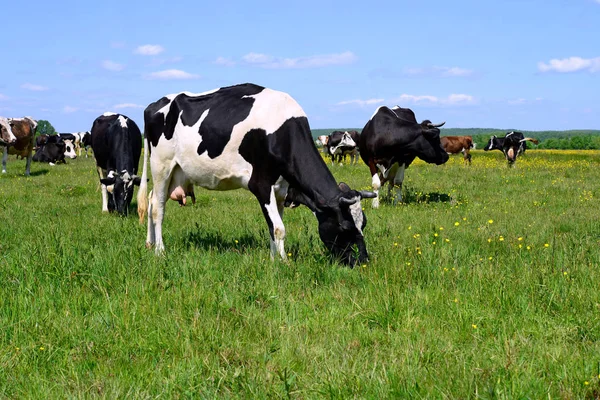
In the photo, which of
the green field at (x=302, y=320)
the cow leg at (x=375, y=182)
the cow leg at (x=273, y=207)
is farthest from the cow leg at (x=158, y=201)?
the cow leg at (x=375, y=182)

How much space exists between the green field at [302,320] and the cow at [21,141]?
17.1 m

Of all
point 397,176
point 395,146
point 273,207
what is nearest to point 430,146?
point 395,146

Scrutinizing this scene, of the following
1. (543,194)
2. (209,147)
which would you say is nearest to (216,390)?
(209,147)

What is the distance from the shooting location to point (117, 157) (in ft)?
42.1

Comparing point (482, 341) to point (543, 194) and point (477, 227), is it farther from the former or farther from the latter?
point (543, 194)

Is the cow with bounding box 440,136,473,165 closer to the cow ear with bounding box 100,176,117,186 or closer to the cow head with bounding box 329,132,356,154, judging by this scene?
the cow head with bounding box 329,132,356,154

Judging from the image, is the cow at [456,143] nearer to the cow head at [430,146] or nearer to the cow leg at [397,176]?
the cow head at [430,146]

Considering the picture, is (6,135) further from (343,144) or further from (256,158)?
(256,158)

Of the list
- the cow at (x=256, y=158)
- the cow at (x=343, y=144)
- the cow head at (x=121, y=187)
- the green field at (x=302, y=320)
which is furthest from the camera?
the cow at (x=343, y=144)

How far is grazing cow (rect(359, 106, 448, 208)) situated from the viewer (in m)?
13.9

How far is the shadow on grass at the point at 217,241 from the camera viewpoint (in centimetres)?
831

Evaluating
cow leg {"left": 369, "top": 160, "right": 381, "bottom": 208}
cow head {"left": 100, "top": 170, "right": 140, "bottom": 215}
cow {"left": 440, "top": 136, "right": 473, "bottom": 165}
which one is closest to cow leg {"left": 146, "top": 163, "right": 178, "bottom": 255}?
cow head {"left": 100, "top": 170, "right": 140, "bottom": 215}

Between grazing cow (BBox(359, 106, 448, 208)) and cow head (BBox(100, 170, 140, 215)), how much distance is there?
5.50 meters

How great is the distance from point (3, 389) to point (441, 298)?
11.9 ft
